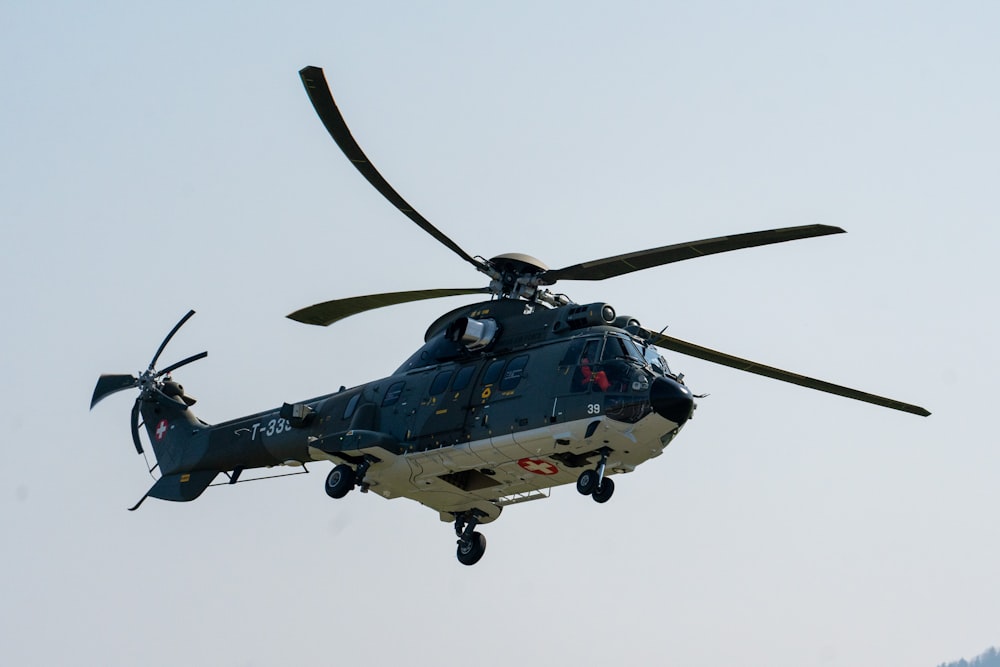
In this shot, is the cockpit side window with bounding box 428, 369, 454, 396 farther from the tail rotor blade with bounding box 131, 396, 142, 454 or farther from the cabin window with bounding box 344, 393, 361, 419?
the tail rotor blade with bounding box 131, 396, 142, 454

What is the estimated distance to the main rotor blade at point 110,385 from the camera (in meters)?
37.4

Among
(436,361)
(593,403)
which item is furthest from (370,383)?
(593,403)

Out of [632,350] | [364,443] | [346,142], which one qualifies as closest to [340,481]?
[364,443]

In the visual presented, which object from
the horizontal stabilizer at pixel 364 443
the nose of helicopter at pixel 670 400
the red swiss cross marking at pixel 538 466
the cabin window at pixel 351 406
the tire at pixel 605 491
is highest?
the cabin window at pixel 351 406

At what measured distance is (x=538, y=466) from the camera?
2923cm

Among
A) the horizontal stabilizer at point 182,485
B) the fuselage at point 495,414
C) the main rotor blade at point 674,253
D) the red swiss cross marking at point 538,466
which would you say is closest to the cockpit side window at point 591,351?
the fuselage at point 495,414

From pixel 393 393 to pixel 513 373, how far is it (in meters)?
3.47

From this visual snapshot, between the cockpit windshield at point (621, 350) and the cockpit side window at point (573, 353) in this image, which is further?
the cockpit side window at point (573, 353)

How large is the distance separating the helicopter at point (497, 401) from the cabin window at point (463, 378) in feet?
0.09

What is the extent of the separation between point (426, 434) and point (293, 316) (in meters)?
4.07

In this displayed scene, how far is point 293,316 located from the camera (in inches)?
1212

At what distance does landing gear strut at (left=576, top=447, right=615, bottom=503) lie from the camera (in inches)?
1100

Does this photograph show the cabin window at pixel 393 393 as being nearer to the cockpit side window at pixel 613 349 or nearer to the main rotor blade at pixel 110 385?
the cockpit side window at pixel 613 349

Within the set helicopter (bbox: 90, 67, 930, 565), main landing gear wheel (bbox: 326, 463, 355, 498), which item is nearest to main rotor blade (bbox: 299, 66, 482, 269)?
helicopter (bbox: 90, 67, 930, 565)
